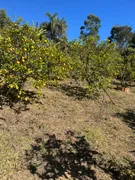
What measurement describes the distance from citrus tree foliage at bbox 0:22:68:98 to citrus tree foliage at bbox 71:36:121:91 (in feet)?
Answer: 6.11

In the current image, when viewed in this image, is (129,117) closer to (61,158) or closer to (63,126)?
(63,126)

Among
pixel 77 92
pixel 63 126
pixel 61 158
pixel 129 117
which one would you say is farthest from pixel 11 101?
pixel 129 117

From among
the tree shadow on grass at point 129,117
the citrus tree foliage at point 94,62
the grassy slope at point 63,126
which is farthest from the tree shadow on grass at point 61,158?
the citrus tree foliage at point 94,62

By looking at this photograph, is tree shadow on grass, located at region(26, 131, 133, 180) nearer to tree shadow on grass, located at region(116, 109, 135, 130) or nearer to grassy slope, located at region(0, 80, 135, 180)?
grassy slope, located at region(0, 80, 135, 180)

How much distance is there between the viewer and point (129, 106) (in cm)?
680

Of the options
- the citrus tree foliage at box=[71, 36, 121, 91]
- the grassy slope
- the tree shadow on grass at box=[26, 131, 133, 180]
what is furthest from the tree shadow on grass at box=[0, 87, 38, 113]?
the citrus tree foliage at box=[71, 36, 121, 91]

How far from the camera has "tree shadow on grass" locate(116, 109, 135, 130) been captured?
5.41m

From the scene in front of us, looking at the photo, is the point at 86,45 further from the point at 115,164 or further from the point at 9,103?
the point at 115,164

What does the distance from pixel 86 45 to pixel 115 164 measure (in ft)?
13.5

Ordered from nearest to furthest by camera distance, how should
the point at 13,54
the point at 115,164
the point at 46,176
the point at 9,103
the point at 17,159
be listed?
the point at 46,176, the point at 17,159, the point at 115,164, the point at 13,54, the point at 9,103

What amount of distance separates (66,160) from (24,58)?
2.35 m

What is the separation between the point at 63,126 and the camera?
462 centimetres

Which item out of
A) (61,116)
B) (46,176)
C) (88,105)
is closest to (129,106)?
(88,105)

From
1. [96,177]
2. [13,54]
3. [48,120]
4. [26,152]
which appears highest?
[13,54]
